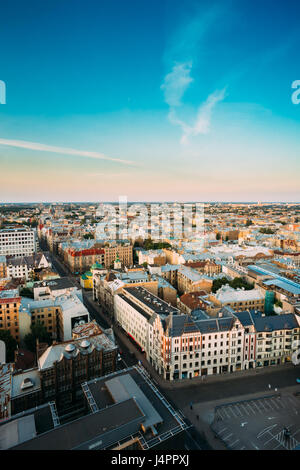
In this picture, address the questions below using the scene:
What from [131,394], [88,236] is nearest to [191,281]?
[131,394]

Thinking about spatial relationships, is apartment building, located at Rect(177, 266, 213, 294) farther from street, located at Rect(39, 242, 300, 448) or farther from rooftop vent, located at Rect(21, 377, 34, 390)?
rooftop vent, located at Rect(21, 377, 34, 390)

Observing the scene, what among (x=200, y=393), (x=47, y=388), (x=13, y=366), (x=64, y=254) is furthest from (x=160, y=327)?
(x=64, y=254)

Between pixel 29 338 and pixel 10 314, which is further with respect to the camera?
pixel 10 314

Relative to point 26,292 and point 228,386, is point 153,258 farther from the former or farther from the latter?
point 228,386

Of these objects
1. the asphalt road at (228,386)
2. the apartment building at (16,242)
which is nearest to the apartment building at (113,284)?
the asphalt road at (228,386)
